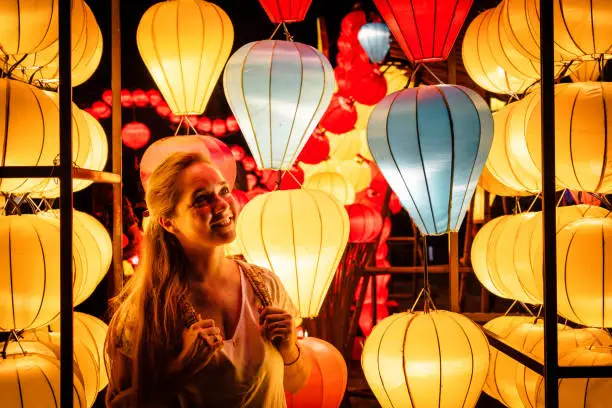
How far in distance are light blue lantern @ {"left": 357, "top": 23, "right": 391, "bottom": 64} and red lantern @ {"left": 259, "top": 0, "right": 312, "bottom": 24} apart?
388 centimetres

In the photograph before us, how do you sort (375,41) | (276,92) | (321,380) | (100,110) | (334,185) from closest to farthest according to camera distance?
(276,92) → (321,380) → (334,185) → (375,41) → (100,110)

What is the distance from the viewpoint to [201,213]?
5.27ft

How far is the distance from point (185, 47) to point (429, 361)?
144cm

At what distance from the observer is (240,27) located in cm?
938

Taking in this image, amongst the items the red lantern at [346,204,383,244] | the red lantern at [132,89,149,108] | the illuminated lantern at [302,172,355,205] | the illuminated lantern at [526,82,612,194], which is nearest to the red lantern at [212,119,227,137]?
the red lantern at [132,89,149,108]

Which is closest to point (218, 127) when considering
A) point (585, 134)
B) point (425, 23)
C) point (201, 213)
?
point (425, 23)

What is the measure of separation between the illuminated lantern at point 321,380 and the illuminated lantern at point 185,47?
105 centimetres

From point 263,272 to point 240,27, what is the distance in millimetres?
8078

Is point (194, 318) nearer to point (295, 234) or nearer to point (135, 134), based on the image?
point (295, 234)

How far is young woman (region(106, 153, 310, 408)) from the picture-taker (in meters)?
1.51

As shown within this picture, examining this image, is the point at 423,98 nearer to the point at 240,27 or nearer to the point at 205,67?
the point at 205,67

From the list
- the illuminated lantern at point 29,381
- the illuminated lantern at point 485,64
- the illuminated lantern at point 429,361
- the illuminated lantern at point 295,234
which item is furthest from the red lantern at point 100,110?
the illuminated lantern at point 429,361

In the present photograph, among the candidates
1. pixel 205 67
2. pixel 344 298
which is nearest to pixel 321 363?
pixel 205 67

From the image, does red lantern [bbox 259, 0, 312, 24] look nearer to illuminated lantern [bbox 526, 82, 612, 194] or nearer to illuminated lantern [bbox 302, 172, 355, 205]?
illuminated lantern [bbox 526, 82, 612, 194]
